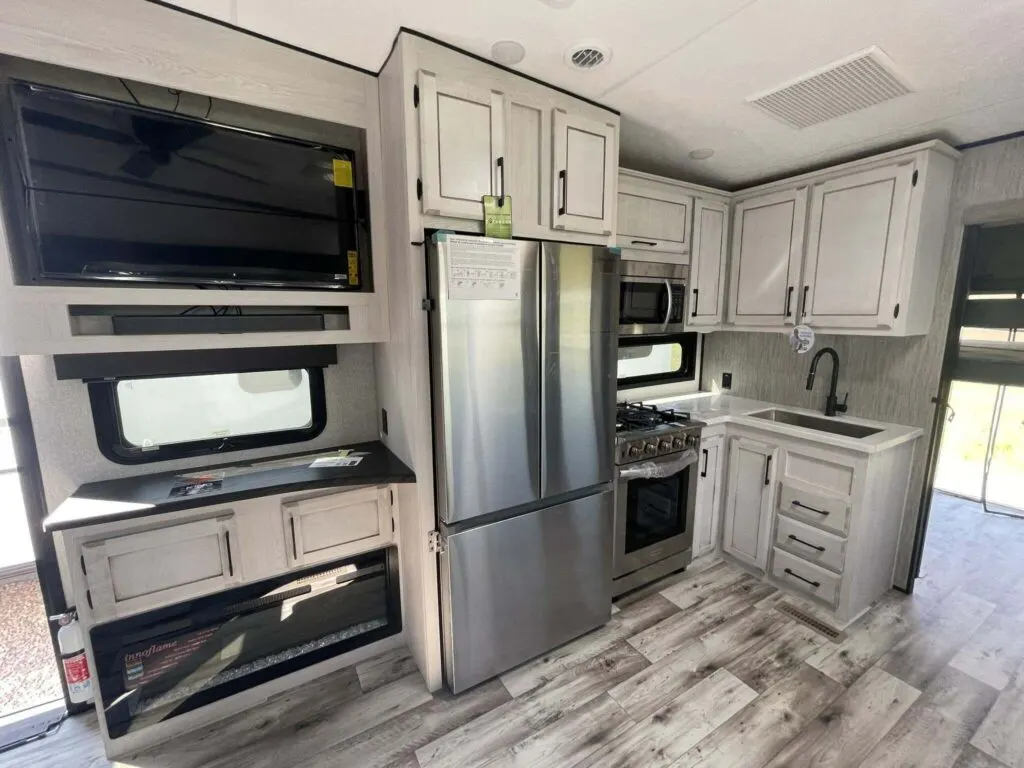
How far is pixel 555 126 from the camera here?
5.76 feet

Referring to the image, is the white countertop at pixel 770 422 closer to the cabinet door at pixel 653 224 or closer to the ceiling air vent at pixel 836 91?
the cabinet door at pixel 653 224

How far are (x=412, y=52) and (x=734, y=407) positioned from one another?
2727 millimetres

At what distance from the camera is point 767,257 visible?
2668 millimetres

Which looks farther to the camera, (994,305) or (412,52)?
(994,305)

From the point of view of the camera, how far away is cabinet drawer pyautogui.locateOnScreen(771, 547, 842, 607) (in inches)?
87.7

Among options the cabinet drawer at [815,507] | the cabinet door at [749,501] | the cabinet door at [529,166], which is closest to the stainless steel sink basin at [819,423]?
the cabinet door at [749,501]

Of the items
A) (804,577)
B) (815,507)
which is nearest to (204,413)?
(815,507)

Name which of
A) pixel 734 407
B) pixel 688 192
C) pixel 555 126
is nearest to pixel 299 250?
pixel 555 126

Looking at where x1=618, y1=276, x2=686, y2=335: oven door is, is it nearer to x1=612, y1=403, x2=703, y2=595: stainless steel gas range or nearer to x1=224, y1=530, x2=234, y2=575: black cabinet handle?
x1=612, y1=403, x2=703, y2=595: stainless steel gas range

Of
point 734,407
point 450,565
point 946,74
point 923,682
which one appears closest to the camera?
point 946,74

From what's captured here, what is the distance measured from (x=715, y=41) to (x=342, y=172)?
4.84ft

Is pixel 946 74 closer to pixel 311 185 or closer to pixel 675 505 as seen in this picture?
pixel 675 505

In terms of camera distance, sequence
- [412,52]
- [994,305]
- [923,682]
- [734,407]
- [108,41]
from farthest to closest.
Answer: [734,407] < [994,305] < [923,682] < [412,52] < [108,41]

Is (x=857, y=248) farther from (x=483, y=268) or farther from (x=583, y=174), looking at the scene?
(x=483, y=268)
